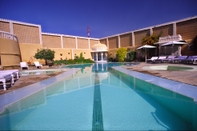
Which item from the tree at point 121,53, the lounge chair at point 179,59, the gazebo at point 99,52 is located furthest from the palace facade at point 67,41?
the lounge chair at point 179,59

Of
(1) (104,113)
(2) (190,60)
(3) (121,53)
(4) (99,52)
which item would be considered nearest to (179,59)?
(2) (190,60)

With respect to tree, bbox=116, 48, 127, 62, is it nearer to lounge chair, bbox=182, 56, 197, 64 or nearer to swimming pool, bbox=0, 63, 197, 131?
lounge chair, bbox=182, 56, 197, 64

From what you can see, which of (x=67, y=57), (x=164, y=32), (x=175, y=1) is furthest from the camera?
(x=67, y=57)

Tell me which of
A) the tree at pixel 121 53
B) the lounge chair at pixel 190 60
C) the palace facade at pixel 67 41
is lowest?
the lounge chair at pixel 190 60

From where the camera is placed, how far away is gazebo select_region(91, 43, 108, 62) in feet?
87.9

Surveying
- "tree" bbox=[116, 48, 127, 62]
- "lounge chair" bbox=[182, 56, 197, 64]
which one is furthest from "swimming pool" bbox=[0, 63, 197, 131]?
"tree" bbox=[116, 48, 127, 62]

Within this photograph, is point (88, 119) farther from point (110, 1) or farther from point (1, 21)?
point (1, 21)

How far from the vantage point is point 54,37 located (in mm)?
23594

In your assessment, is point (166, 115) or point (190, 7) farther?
point (190, 7)

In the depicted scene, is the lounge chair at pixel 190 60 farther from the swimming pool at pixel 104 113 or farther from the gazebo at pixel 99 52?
the gazebo at pixel 99 52

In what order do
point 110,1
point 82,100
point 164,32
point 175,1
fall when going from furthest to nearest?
point 164,32 < point 110,1 < point 175,1 < point 82,100

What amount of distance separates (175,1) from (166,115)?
49.8ft

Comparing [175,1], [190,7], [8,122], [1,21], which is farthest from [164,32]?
[1,21]

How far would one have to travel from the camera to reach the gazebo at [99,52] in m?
26.8
